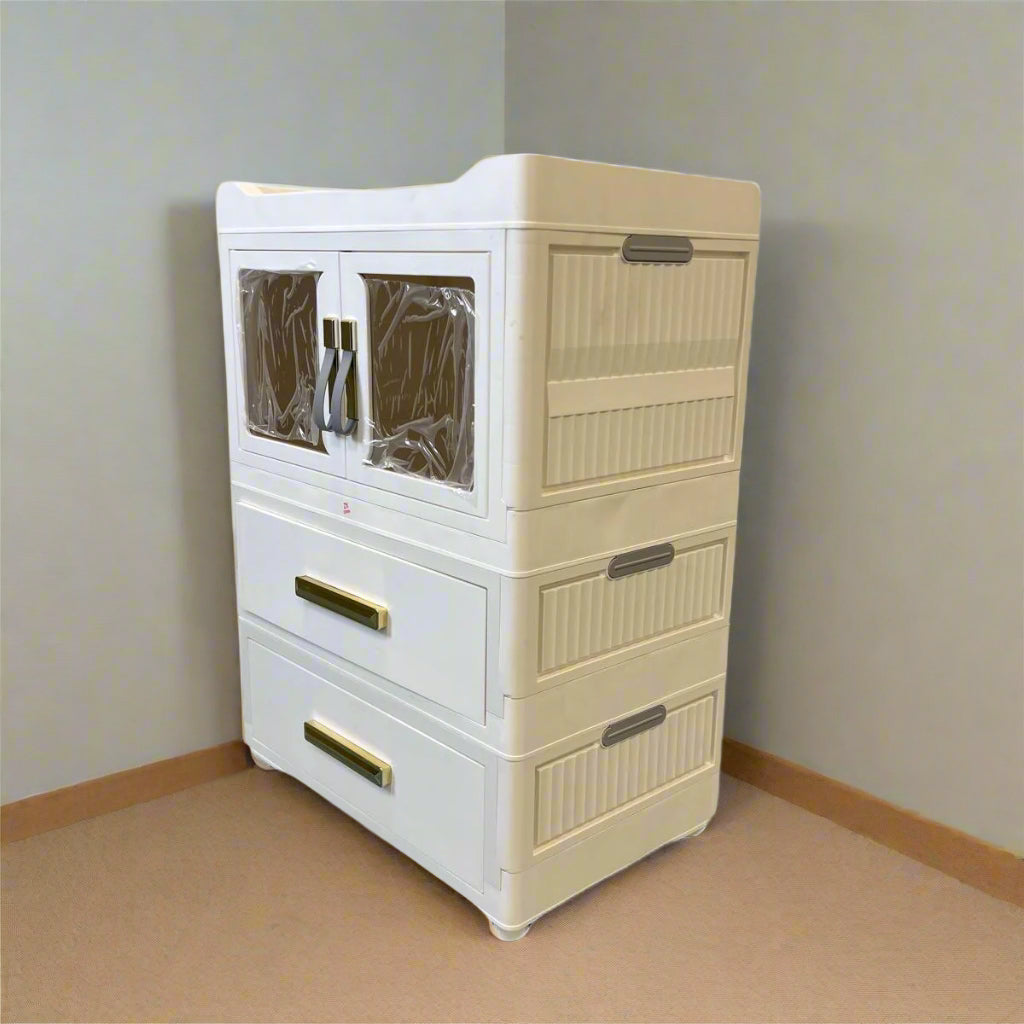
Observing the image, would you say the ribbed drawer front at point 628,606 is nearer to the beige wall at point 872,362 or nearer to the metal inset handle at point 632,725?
the metal inset handle at point 632,725

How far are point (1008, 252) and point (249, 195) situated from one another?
129 cm

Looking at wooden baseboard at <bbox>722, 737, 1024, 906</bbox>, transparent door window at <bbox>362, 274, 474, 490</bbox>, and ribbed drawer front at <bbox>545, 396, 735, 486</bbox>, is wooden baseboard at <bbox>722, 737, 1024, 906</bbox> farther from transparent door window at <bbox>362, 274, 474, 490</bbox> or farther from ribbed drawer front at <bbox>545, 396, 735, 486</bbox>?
transparent door window at <bbox>362, 274, 474, 490</bbox>

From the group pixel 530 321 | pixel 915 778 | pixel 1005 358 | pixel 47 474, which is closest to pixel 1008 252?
pixel 1005 358

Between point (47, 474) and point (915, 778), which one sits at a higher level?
point (47, 474)

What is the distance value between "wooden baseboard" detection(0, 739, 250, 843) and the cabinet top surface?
43.7 inches

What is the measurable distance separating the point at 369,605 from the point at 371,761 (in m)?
0.30

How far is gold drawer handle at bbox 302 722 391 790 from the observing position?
176cm

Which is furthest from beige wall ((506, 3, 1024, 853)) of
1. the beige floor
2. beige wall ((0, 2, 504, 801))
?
beige wall ((0, 2, 504, 801))

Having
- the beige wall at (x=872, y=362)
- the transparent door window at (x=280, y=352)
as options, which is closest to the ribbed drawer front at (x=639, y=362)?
the beige wall at (x=872, y=362)

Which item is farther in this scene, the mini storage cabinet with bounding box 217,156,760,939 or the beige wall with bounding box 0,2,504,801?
the beige wall with bounding box 0,2,504,801

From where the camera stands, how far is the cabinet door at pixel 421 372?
1457 mm

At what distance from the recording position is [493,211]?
136cm

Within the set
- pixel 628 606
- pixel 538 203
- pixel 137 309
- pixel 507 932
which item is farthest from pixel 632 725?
pixel 137 309

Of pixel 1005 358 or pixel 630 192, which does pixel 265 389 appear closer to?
pixel 630 192
